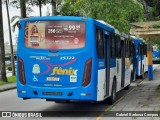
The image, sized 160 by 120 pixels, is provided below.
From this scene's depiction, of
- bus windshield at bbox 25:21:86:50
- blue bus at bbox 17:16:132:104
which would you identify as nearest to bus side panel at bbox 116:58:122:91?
blue bus at bbox 17:16:132:104

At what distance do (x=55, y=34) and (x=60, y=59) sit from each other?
2.62 ft

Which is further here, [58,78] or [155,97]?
[155,97]

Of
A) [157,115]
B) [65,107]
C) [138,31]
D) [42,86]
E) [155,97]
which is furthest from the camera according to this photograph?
[138,31]

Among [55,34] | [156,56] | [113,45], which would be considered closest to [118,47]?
[113,45]

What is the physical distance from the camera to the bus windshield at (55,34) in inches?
539

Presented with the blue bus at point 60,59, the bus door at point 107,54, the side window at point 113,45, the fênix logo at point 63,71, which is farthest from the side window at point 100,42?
the side window at point 113,45

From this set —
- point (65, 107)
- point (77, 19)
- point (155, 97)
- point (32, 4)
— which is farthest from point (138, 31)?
point (32, 4)

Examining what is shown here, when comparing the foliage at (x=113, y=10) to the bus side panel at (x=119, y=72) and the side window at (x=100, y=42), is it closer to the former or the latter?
the bus side panel at (x=119, y=72)

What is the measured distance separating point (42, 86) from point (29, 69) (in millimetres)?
673

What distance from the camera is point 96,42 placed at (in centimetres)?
1394

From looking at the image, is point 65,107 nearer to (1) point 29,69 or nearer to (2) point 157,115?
(1) point 29,69

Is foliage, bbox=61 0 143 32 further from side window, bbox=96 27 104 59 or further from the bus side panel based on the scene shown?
side window, bbox=96 27 104 59

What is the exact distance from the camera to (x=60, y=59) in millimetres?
13609

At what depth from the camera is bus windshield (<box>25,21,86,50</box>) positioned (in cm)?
1369
